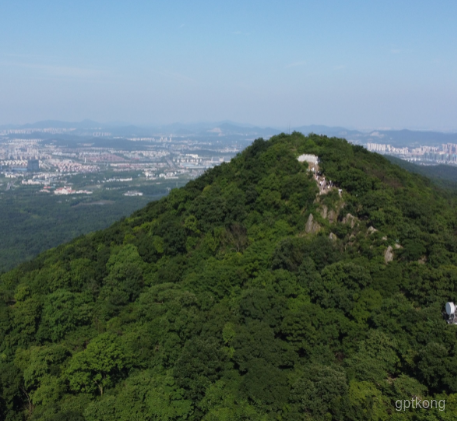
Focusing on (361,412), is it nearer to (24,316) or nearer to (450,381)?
(450,381)

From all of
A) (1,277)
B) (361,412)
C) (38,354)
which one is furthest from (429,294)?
(1,277)

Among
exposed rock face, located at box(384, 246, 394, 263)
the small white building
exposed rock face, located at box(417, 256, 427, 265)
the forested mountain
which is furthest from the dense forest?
Answer: exposed rock face, located at box(417, 256, 427, 265)

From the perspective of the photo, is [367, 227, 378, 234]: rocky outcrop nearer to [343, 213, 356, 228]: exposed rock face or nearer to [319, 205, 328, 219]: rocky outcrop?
[343, 213, 356, 228]: exposed rock face

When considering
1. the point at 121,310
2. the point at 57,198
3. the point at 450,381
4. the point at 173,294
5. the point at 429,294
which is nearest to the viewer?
the point at 450,381

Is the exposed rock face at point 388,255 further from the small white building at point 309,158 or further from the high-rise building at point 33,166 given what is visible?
the high-rise building at point 33,166

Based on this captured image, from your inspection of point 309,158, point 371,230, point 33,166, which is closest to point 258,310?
point 371,230
